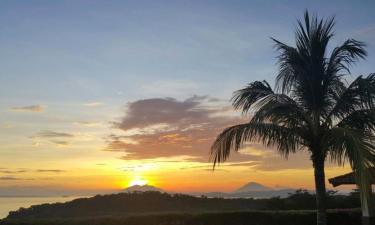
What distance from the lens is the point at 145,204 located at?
38.5 meters

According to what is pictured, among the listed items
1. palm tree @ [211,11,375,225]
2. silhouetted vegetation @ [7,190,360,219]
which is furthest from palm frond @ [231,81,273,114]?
silhouetted vegetation @ [7,190,360,219]

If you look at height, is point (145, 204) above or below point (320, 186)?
below

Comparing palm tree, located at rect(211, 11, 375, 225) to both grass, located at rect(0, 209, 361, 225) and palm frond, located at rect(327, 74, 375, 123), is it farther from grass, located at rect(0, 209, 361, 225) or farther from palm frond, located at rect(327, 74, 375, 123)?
grass, located at rect(0, 209, 361, 225)

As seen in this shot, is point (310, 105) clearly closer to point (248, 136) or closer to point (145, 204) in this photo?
point (248, 136)

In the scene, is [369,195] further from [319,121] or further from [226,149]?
[226,149]

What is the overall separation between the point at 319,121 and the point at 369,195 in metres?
3.42

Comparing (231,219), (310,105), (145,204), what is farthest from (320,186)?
(145,204)

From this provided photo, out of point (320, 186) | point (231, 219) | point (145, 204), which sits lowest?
point (231, 219)

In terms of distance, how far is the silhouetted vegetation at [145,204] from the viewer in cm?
3597

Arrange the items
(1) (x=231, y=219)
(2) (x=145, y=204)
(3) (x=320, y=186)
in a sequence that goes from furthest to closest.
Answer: (2) (x=145, y=204), (1) (x=231, y=219), (3) (x=320, y=186)

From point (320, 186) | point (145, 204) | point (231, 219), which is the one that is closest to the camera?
point (320, 186)

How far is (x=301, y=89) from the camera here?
17.0m

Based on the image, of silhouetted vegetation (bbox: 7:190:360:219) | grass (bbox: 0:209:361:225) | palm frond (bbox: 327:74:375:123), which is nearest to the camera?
palm frond (bbox: 327:74:375:123)

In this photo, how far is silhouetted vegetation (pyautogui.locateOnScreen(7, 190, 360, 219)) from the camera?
36.0 metres
